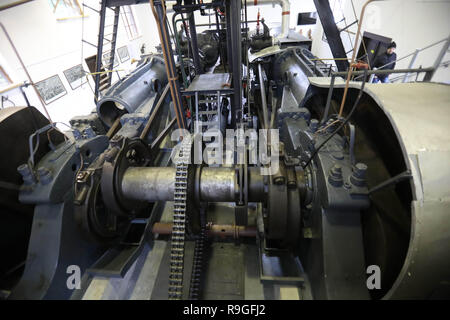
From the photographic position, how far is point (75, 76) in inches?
218

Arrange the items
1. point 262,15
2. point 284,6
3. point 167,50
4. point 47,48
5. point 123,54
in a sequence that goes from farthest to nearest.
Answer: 1. point 262,15
2. point 123,54
3. point 284,6
4. point 47,48
5. point 167,50

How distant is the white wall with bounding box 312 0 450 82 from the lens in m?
3.45

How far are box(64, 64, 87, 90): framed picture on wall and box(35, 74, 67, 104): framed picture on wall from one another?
30cm

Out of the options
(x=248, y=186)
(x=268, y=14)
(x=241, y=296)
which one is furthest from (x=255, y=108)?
(x=268, y=14)

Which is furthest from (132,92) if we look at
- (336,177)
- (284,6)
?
(284,6)

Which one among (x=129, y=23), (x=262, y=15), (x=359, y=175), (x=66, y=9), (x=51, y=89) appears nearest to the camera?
(x=359, y=175)

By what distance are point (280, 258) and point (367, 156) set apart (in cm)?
113

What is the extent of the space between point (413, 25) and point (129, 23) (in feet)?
32.4

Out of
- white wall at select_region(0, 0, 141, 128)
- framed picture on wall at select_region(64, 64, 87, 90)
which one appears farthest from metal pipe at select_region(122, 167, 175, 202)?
framed picture on wall at select_region(64, 64, 87, 90)

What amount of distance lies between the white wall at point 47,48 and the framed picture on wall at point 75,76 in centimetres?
10

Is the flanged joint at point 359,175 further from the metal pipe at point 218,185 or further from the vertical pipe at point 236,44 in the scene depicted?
the vertical pipe at point 236,44

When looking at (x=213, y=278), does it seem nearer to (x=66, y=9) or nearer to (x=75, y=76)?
(x=75, y=76)

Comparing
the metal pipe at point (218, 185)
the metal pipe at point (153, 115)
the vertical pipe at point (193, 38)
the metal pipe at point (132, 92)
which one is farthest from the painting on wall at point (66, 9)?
the metal pipe at point (218, 185)

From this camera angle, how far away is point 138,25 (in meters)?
9.89
